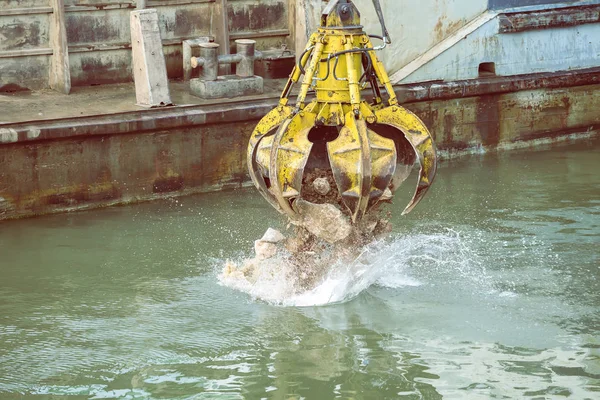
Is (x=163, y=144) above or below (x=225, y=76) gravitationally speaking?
below

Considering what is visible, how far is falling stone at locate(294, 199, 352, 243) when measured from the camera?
22.0ft

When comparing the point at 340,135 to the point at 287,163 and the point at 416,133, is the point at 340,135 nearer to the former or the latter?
the point at 287,163

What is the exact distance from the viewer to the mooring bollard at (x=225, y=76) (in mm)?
10125

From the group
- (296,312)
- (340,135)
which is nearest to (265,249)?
(296,312)

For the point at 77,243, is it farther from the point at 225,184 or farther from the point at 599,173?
the point at 599,173

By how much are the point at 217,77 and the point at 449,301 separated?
389 centimetres

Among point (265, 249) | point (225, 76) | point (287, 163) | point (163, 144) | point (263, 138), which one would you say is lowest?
point (265, 249)

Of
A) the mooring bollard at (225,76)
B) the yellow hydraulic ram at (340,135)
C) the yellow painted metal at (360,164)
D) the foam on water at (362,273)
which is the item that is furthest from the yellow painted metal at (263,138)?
the mooring bollard at (225,76)

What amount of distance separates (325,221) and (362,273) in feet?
2.48

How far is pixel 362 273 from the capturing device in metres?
7.35

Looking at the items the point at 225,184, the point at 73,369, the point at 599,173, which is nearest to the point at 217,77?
the point at 225,184

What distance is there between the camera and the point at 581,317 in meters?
6.94

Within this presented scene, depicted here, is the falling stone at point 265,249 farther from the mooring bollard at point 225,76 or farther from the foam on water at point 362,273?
the mooring bollard at point 225,76

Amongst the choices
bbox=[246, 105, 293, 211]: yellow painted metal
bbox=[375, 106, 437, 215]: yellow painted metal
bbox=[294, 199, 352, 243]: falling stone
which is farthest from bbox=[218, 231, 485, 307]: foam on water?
bbox=[375, 106, 437, 215]: yellow painted metal
